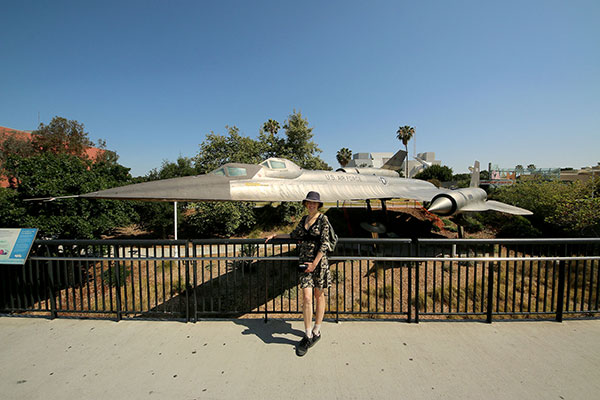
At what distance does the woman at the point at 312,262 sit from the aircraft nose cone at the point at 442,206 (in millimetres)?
7434

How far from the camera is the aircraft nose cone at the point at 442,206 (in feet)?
30.0

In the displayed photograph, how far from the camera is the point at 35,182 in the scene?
835 centimetres

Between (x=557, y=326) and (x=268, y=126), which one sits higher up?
Answer: (x=268, y=126)

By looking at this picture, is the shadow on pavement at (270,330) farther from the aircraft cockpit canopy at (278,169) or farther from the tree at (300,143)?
the tree at (300,143)

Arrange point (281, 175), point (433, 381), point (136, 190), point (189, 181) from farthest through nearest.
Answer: point (281, 175) → point (189, 181) → point (136, 190) → point (433, 381)

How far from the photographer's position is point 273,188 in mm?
7207

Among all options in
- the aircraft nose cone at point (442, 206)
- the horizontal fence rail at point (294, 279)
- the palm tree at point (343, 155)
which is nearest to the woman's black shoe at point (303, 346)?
the horizontal fence rail at point (294, 279)

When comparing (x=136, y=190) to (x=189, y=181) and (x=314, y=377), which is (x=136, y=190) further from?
(x=314, y=377)

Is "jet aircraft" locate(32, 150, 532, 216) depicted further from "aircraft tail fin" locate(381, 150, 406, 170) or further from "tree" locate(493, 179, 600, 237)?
"aircraft tail fin" locate(381, 150, 406, 170)

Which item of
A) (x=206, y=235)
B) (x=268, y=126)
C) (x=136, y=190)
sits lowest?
(x=206, y=235)

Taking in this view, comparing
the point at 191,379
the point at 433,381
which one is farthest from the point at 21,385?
the point at 433,381

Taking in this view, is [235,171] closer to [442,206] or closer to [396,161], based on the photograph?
[442,206]

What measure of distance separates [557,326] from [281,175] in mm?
6703

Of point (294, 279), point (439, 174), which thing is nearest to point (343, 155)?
point (439, 174)
